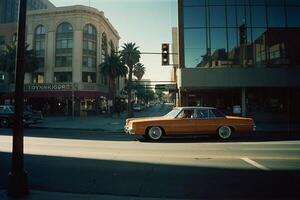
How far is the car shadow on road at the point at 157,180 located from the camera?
6402mm

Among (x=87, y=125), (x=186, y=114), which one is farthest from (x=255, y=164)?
(x=87, y=125)

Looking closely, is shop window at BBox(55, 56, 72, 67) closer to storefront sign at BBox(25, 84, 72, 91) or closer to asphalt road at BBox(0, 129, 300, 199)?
storefront sign at BBox(25, 84, 72, 91)

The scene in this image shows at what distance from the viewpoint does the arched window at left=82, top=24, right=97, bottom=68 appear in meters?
53.5

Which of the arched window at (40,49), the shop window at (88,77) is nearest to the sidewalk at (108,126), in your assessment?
the shop window at (88,77)

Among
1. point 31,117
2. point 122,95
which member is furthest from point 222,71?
point 122,95

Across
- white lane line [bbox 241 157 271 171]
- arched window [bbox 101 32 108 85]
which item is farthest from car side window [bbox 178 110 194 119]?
arched window [bbox 101 32 108 85]

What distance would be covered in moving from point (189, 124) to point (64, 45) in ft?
136

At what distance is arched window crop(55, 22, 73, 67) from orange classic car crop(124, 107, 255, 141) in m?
39.5

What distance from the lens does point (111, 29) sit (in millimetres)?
65125

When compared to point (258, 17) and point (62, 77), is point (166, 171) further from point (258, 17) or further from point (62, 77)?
point (62, 77)

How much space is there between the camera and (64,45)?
175 ft

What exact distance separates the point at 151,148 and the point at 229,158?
10.8 feet

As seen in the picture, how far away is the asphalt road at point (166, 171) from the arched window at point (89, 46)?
42763 mm

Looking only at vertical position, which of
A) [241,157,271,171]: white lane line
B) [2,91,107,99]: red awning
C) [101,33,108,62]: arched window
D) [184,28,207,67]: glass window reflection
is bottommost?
[241,157,271,171]: white lane line
